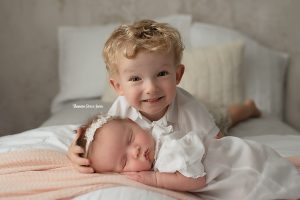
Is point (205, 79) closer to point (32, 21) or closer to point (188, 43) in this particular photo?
point (188, 43)

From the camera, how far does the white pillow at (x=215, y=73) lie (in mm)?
2037

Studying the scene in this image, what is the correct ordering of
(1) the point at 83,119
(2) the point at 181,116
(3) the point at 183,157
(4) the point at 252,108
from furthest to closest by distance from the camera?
(4) the point at 252,108 < (1) the point at 83,119 < (2) the point at 181,116 < (3) the point at 183,157

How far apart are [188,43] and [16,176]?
4.34 ft

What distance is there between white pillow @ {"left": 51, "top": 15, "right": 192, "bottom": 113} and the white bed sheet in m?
0.09

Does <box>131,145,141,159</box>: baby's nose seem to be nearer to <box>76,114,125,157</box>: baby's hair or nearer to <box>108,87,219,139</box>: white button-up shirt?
<box>76,114,125,157</box>: baby's hair

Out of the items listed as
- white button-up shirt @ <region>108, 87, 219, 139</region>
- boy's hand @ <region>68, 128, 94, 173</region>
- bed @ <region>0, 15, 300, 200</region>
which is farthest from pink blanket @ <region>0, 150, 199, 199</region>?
bed @ <region>0, 15, 300, 200</region>

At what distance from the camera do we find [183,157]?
108cm

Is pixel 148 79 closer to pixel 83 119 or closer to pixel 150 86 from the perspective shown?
pixel 150 86

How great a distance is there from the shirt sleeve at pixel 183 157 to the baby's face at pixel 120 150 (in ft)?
0.14

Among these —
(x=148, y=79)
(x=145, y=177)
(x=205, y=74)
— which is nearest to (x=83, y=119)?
(x=205, y=74)

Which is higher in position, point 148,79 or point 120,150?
point 148,79

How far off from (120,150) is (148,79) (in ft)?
0.75

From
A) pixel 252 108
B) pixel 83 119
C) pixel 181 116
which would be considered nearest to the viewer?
pixel 181 116

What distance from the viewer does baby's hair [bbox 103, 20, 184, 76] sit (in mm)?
1250
